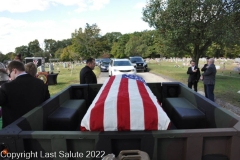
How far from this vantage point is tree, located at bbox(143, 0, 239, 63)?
1452 centimetres

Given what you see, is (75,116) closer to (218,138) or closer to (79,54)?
(218,138)

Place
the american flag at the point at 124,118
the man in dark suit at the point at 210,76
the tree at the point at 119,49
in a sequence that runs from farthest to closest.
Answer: the tree at the point at 119,49 → the man in dark suit at the point at 210,76 → the american flag at the point at 124,118

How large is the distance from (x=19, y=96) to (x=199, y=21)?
14307mm

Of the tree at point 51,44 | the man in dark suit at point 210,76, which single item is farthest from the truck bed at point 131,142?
the tree at point 51,44

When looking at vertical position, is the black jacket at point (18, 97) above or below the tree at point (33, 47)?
below

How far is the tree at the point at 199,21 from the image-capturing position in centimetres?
1452

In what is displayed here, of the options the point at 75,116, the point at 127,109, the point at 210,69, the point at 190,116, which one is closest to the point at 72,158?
the point at 127,109

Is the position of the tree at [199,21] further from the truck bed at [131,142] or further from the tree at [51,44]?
the tree at [51,44]

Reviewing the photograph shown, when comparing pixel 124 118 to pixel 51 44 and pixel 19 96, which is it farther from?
pixel 51 44

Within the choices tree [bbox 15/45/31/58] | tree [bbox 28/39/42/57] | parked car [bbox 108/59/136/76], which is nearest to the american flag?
parked car [bbox 108/59/136/76]

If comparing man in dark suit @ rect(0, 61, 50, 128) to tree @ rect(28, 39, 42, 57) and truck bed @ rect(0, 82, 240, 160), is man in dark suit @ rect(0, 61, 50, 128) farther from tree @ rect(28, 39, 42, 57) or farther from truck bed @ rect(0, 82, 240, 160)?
tree @ rect(28, 39, 42, 57)

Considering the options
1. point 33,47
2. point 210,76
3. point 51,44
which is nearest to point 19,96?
point 210,76

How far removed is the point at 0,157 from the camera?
2.13 meters

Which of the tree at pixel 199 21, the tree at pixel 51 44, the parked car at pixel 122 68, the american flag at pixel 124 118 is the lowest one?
the parked car at pixel 122 68
